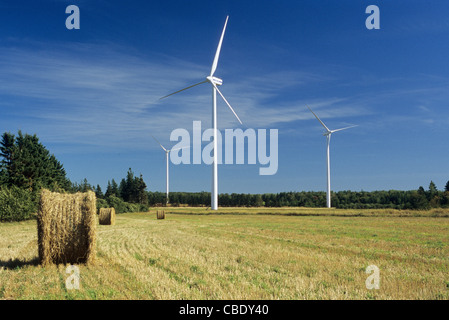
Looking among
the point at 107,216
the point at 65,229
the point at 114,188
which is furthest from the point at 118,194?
the point at 65,229

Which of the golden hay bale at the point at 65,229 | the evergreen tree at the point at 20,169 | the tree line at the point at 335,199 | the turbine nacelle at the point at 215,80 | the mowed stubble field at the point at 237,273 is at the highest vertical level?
the turbine nacelle at the point at 215,80

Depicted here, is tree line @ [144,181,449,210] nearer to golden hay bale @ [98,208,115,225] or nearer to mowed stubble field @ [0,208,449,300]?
golden hay bale @ [98,208,115,225]

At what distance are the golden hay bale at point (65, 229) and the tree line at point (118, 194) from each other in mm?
2212

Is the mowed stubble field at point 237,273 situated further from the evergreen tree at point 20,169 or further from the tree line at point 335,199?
the tree line at point 335,199

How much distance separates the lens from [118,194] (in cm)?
9094

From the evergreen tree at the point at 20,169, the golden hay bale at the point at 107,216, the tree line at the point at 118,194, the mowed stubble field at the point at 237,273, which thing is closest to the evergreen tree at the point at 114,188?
the tree line at the point at 118,194

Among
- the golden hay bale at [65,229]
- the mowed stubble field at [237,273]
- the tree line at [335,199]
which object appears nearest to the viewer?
the mowed stubble field at [237,273]

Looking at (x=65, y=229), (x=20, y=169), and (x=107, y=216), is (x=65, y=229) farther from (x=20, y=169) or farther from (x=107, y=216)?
(x=20, y=169)

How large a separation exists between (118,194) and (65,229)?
81.7m

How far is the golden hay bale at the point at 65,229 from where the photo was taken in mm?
11875

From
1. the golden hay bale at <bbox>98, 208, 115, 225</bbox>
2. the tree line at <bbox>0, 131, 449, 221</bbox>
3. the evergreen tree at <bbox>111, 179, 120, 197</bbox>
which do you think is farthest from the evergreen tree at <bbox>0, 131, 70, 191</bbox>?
the evergreen tree at <bbox>111, 179, 120, 197</bbox>

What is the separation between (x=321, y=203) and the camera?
291ft

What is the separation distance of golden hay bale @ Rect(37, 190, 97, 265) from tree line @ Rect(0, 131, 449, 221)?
2.21 m
